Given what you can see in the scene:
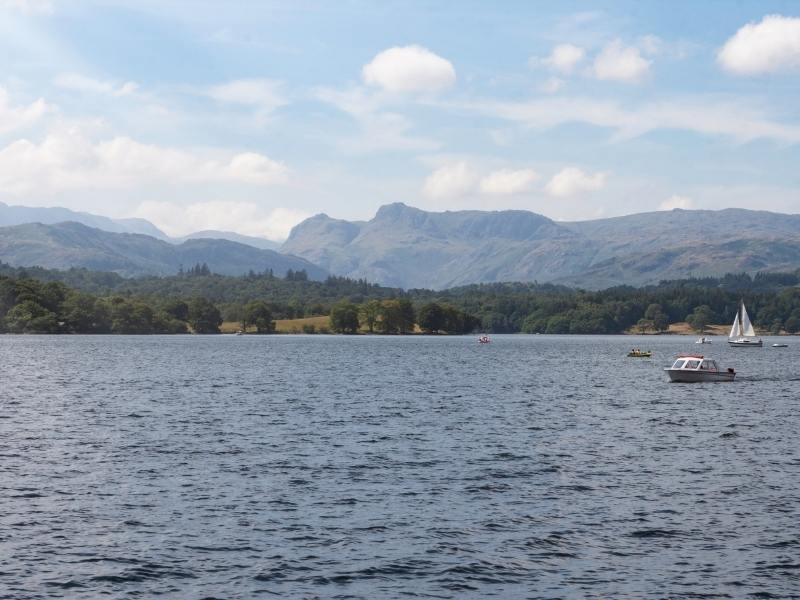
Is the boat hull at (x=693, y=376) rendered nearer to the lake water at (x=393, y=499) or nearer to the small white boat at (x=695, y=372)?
the small white boat at (x=695, y=372)

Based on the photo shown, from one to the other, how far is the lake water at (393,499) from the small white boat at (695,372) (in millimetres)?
37323

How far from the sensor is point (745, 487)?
177 feet

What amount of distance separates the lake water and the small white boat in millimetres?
37323

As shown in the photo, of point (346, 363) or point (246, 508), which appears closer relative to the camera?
point (246, 508)

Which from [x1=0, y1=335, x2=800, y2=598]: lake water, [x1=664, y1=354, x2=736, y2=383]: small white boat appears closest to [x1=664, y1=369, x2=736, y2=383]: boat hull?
[x1=664, y1=354, x2=736, y2=383]: small white boat

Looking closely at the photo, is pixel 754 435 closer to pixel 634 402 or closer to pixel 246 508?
pixel 634 402

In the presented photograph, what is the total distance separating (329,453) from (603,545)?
27851 mm

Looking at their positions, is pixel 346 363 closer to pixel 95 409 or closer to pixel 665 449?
pixel 95 409

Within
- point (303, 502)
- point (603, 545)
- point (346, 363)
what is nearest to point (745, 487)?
point (603, 545)

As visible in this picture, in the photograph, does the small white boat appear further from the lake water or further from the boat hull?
the lake water

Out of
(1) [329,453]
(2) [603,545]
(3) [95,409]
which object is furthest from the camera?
(3) [95,409]

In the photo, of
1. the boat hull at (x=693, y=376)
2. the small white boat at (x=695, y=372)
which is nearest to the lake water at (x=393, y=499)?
the boat hull at (x=693, y=376)

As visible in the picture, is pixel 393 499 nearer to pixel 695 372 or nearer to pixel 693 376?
pixel 695 372

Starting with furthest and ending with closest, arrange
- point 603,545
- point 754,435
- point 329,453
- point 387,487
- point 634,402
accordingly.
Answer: point 634,402 → point 754,435 → point 329,453 → point 387,487 → point 603,545
